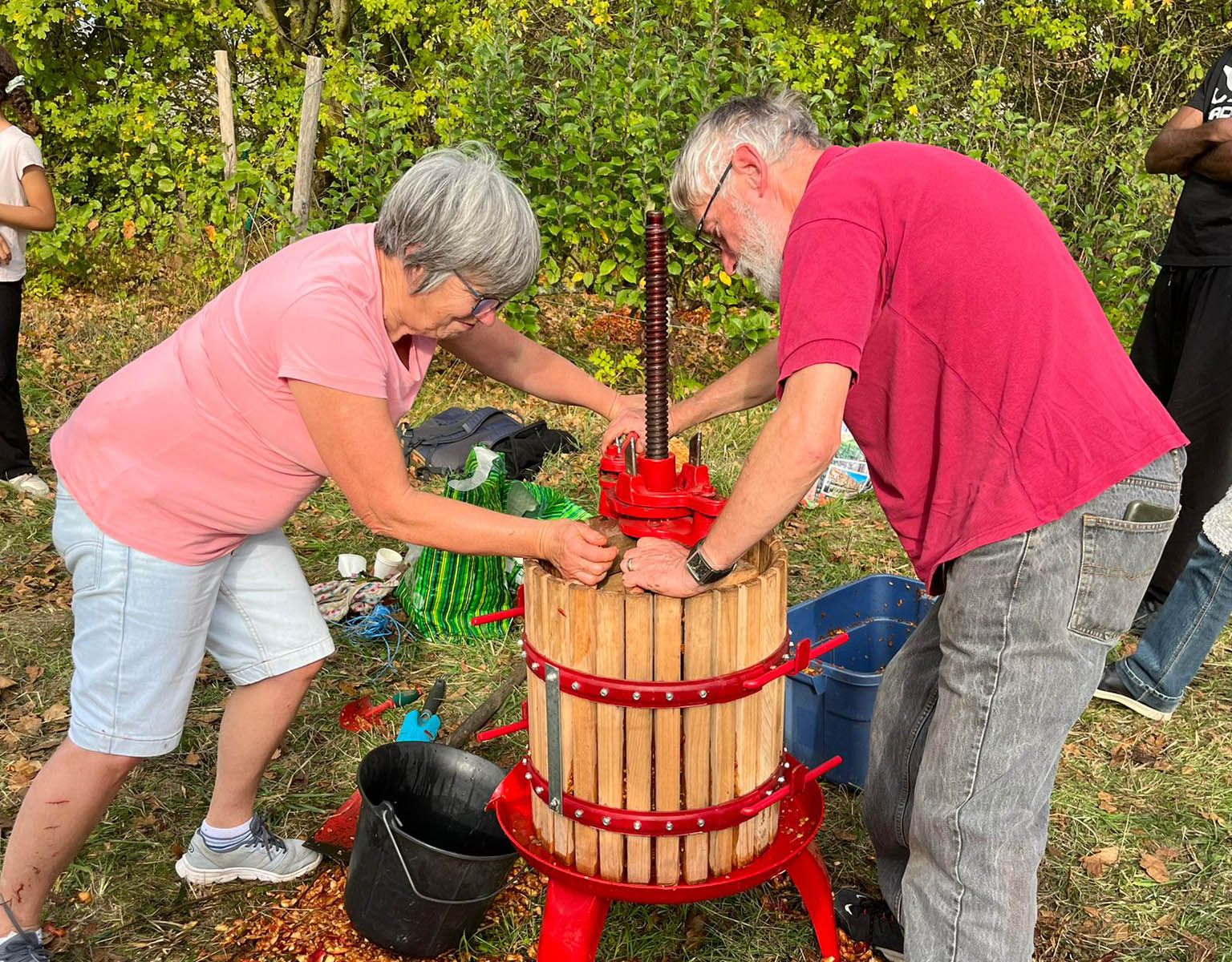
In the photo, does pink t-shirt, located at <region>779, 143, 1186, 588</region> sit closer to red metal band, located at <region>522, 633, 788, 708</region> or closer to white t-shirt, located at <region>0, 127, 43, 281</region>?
red metal band, located at <region>522, 633, 788, 708</region>

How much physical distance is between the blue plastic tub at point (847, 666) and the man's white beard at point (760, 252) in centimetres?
123

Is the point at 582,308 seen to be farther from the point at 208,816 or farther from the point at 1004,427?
the point at 1004,427

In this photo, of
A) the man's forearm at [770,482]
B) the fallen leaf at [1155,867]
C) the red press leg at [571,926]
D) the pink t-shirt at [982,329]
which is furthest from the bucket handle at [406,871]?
the fallen leaf at [1155,867]

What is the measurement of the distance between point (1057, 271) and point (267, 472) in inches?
67.7

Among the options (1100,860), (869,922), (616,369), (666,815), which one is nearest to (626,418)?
(666,815)

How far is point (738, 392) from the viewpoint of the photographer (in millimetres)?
2826

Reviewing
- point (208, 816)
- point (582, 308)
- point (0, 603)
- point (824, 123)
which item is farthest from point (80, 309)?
point (208, 816)

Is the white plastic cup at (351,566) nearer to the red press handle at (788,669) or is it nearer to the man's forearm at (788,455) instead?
the red press handle at (788,669)

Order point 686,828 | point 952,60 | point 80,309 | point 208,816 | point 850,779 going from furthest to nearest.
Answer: point 952,60 < point 80,309 < point 850,779 < point 208,816 < point 686,828

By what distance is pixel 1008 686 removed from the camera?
82.5 inches

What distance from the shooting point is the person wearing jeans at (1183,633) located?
3676mm

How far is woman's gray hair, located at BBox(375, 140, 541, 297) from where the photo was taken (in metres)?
2.22

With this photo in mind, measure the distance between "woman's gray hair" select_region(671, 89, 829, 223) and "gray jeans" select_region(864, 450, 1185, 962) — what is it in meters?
0.89

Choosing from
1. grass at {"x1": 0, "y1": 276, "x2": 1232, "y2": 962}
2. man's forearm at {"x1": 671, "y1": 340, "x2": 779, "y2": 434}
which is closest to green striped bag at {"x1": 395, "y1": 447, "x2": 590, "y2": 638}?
grass at {"x1": 0, "y1": 276, "x2": 1232, "y2": 962}
